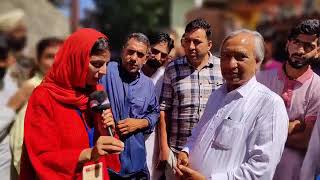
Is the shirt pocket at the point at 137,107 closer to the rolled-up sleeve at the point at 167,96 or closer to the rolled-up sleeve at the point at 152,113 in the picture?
the rolled-up sleeve at the point at 152,113

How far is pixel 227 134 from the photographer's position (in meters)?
2.88

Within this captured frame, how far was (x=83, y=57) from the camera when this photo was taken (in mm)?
2857

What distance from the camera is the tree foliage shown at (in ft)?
21.5

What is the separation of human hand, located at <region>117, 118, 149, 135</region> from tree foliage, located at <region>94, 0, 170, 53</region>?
291cm

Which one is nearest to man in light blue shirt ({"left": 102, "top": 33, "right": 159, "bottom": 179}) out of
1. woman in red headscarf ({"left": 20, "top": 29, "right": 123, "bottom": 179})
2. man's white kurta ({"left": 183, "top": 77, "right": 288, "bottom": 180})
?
woman in red headscarf ({"left": 20, "top": 29, "right": 123, "bottom": 179})

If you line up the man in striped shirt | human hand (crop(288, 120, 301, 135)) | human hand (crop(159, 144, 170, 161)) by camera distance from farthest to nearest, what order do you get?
human hand (crop(159, 144, 170, 161))
the man in striped shirt
human hand (crop(288, 120, 301, 135))

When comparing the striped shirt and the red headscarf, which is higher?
the red headscarf

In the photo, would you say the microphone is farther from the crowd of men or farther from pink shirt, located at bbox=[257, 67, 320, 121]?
pink shirt, located at bbox=[257, 67, 320, 121]

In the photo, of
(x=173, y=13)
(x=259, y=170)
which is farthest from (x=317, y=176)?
(x=173, y=13)

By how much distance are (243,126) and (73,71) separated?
1.03 m

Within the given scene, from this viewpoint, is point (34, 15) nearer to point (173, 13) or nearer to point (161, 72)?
point (173, 13)

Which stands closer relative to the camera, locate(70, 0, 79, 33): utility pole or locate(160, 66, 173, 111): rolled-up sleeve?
locate(160, 66, 173, 111): rolled-up sleeve

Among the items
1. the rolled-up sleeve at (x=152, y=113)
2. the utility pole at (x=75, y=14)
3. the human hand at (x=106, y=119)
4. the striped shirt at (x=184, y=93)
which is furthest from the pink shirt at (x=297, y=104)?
the utility pole at (x=75, y=14)

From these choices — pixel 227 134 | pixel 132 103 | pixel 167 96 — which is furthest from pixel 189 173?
pixel 167 96
